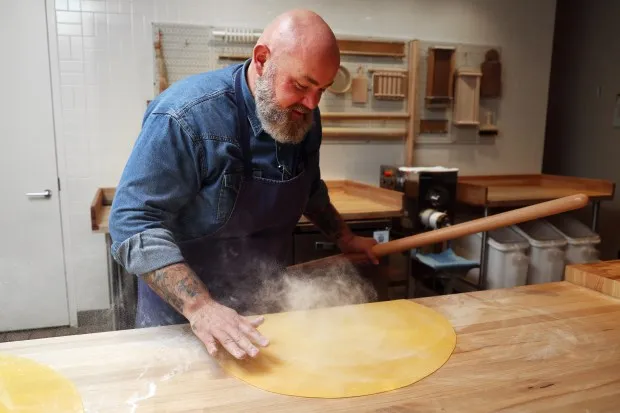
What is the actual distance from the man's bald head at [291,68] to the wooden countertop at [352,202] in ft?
3.75

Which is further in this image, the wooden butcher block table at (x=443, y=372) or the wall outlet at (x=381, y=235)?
the wall outlet at (x=381, y=235)

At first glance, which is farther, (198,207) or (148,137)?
(198,207)

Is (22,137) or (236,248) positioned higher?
(22,137)

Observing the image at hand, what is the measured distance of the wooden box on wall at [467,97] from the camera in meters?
3.39

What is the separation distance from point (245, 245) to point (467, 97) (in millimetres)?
2600

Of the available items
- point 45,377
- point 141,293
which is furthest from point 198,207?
point 45,377

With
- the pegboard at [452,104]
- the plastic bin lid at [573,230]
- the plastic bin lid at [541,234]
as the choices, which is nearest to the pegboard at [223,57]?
the pegboard at [452,104]

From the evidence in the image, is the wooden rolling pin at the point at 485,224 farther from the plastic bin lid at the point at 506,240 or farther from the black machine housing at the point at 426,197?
the plastic bin lid at the point at 506,240

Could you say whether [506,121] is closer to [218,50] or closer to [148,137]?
[218,50]

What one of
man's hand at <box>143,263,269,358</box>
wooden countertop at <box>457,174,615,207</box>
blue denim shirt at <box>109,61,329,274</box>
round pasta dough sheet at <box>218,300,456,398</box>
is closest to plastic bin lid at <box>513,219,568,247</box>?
wooden countertop at <box>457,174,615,207</box>

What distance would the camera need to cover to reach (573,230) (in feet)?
10.8

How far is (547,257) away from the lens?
302cm

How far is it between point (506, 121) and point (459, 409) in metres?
3.27

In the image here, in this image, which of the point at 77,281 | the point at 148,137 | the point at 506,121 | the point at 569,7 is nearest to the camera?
the point at 148,137
